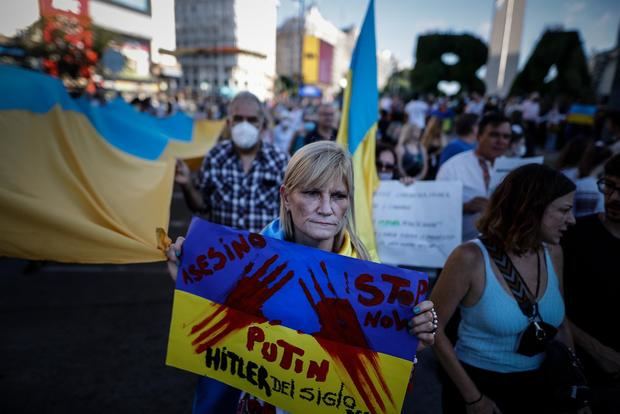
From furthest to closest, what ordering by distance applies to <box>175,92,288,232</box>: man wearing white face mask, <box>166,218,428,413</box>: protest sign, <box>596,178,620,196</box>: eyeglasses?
<box>175,92,288,232</box>: man wearing white face mask
<box>596,178,620,196</box>: eyeglasses
<box>166,218,428,413</box>: protest sign

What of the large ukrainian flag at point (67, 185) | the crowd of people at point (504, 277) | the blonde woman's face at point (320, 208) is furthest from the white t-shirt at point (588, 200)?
the large ukrainian flag at point (67, 185)

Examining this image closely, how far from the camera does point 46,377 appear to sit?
2.77 m

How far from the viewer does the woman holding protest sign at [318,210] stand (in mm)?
1282

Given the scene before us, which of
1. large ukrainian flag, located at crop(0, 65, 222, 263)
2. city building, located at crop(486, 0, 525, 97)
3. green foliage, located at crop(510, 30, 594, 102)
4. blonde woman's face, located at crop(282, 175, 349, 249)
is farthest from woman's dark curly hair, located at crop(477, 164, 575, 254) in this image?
city building, located at crop(486, 0, 525, 97)

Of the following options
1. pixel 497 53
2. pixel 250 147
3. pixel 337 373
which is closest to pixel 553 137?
pixel 250 147

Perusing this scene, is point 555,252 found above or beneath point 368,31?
beneath

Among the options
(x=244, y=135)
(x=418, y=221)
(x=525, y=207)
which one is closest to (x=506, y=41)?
(x=418, y=221)

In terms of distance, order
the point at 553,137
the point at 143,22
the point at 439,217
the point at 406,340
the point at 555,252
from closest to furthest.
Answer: the point at 406,340
the point at 555,252
the point at 143,22
the point at 439,217
the point at 553,137

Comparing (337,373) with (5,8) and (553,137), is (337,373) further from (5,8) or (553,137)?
(553,137)

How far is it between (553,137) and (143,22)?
57.0 ft

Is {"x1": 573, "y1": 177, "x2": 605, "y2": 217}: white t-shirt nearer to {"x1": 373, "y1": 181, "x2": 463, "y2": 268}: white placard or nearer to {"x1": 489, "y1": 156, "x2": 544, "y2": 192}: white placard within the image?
{"x1": 489, "y1": 156, "x2": 544, "y2": 192}: white placard

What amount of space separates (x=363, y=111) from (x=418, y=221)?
106cm

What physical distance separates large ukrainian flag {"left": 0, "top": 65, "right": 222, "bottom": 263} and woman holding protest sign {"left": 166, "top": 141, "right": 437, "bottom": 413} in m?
0.86

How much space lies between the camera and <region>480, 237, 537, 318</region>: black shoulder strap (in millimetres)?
1574
